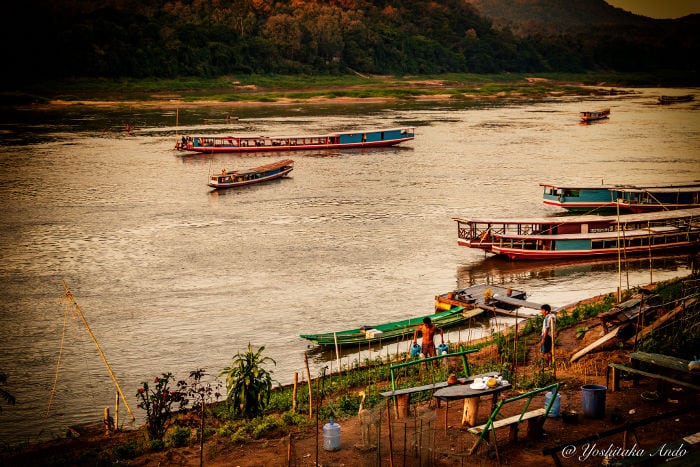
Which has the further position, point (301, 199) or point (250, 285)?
point (301, 199)

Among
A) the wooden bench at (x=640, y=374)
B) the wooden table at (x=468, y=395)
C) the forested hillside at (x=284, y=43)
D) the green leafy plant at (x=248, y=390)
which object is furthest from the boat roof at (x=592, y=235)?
the forested hillside at (x=284, y=43)

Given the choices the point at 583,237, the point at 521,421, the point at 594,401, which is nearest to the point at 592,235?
the point at 583,237

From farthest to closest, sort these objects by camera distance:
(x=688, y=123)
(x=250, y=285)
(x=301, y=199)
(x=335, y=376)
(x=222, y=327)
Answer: (x=688, y=123)
(x=301, y=199)
(x=250, y=285)
(x=222, y=327)
(x=335, y=376)

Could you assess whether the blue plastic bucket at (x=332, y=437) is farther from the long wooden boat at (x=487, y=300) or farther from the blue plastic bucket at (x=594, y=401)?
the long wooden boat at (x=487, y=300)

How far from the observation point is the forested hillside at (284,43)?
9419 cm

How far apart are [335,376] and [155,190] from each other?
2685cm

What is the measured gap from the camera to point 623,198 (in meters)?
32.2

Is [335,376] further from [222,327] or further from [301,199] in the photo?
[301,199]

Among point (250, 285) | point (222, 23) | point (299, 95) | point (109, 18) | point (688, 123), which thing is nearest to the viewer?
point (250, 285)

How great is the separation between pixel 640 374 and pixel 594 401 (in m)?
1.26

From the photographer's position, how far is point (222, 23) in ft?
395

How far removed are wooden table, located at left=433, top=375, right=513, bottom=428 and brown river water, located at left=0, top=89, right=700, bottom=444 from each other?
5.69m

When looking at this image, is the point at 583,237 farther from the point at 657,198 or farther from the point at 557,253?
the point at 657,198

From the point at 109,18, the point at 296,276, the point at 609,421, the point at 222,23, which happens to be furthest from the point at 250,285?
the point at 222,23
